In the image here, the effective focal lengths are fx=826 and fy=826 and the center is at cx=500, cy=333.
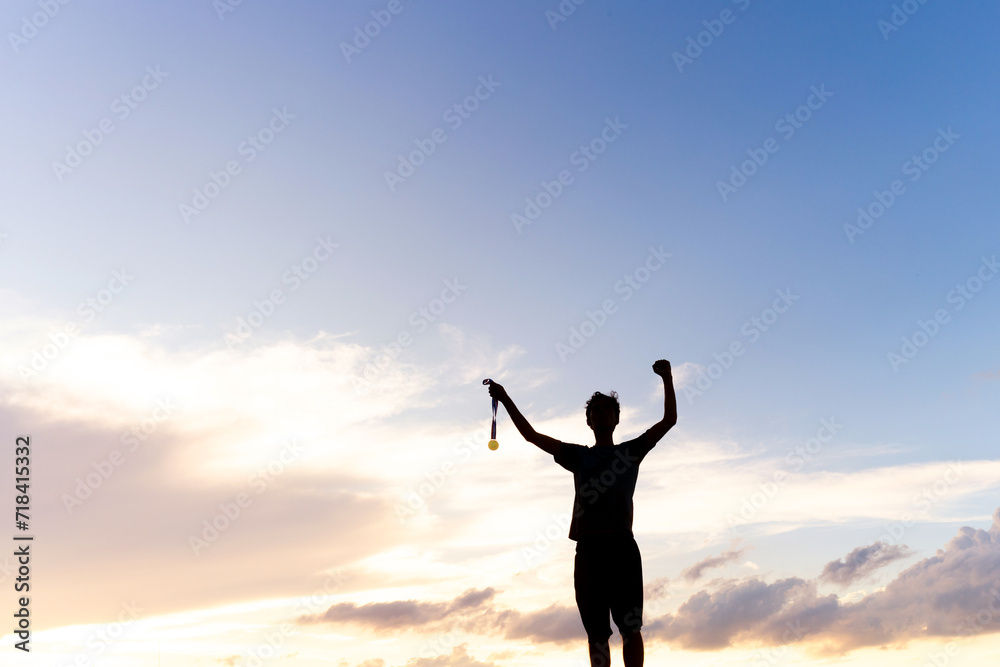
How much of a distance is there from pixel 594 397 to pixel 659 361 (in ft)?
2.32

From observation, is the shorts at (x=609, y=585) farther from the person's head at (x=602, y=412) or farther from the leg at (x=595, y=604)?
the person's head at (x=602, y=412)

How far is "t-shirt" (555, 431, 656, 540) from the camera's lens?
23.4ft

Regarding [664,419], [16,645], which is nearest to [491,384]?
[664,419]

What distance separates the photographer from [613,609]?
7.09 m

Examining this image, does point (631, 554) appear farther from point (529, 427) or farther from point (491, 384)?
point (491, 384)

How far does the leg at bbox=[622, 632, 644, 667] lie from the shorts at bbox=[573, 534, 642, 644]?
1.6 inches

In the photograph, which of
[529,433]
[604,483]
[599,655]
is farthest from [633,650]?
[529,433]

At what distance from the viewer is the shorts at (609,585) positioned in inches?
276

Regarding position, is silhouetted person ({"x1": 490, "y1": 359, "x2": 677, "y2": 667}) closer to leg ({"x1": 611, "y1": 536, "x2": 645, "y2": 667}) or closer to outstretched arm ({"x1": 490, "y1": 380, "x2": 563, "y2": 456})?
leg ({"x1": 611, "y1": 536, "x2": 645, "y2": 667})

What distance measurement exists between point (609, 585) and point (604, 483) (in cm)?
86

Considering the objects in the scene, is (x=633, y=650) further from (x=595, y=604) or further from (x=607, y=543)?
(x=607, y=543)

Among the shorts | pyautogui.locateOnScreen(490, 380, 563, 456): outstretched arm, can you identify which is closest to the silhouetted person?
the shorts

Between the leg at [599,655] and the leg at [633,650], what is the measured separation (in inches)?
7.3

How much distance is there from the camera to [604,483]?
7215 millimetres
